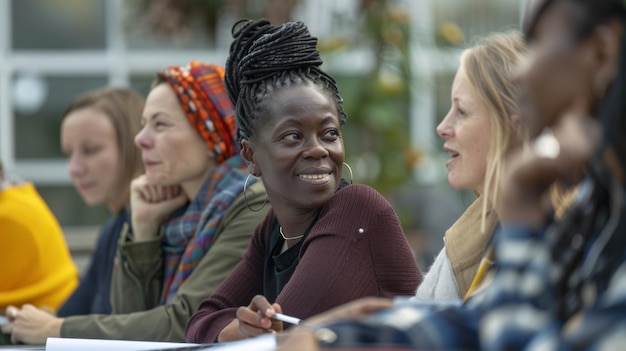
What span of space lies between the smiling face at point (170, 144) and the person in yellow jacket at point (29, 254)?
0.96m

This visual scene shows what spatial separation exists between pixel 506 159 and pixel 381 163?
16.2 feet

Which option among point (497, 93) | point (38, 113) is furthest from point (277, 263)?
point (38, 113)

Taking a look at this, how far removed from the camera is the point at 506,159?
2711 mm

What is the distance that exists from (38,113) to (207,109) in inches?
216

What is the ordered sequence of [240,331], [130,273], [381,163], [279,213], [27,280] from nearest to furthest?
[240,331] < [279,213] < [130,273] < [27,280] < [381,163]

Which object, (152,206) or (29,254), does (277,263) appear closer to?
(152,206)

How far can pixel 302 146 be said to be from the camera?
9.32 feet

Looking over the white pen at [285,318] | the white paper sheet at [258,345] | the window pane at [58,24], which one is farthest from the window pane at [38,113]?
the white paper sheet at [258,345]

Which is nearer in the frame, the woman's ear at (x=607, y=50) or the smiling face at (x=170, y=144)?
the woman's ear at (x=607, y=50)

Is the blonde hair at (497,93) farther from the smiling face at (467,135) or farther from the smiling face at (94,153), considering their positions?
the smiling face at (94,153)

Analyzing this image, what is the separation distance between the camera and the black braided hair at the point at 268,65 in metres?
2.90

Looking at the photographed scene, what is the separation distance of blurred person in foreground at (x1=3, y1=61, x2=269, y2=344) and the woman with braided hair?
0.52 metres

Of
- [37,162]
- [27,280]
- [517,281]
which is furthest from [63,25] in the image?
[517,281]

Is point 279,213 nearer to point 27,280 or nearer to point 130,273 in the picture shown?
point 130,273
